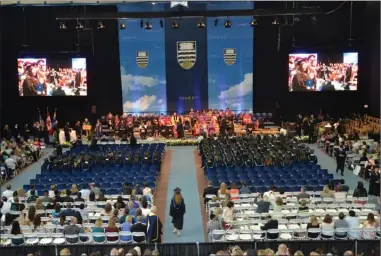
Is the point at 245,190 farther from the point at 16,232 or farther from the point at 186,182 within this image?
the point at 16,232

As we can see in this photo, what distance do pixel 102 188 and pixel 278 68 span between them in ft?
59.4

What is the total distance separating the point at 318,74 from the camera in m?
29.2

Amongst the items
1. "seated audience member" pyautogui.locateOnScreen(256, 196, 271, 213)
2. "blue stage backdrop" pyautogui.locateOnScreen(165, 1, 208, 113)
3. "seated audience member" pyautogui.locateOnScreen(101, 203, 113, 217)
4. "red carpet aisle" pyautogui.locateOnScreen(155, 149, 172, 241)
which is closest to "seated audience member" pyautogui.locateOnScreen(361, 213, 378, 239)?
"seated audience member" pyautogui.locateOnScreen(256, 196, 271, 213)

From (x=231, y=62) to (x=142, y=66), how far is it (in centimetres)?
525

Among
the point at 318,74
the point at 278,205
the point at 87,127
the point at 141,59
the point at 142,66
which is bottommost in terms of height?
the point at 278,205

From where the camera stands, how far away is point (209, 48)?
30.2 meters

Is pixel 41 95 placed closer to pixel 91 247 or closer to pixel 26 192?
pixel 26 192

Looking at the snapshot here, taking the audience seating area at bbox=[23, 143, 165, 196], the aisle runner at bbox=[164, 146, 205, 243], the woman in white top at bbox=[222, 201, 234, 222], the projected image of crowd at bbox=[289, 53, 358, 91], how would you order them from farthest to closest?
the projected image of crowd at bbox=[289, 53, 358, 91]
the audience seating area at bbox=[23, 143, 165, 196]
the aisle runner at bbox=[164, 146, 205, 243]
the woman in white top at bbox=[222, 201, 234, 222]

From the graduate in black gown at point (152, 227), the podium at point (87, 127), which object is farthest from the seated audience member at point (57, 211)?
the podium at point (87, 127)

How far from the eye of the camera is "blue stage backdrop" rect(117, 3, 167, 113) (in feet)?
98.7

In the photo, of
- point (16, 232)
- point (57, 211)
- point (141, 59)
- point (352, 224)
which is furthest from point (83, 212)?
point (141, 59)

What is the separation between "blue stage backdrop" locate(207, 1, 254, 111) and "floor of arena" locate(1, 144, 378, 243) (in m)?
5.57

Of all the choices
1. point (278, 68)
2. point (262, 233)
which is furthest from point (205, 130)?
point (262, 233)

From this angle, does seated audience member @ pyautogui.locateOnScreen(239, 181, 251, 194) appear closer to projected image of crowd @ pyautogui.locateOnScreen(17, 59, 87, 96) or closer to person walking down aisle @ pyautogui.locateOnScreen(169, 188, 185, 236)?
Result: person walking down aisle @ pyautogui.locateOnScreen(169, 188, 185, 236)
